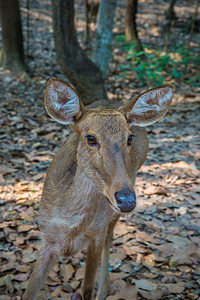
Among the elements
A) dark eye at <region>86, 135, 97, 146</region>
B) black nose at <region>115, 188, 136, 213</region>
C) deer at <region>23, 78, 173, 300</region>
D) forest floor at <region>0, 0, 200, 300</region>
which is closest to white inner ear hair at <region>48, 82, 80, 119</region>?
deer at <region>23, 78, 173, 300</region>

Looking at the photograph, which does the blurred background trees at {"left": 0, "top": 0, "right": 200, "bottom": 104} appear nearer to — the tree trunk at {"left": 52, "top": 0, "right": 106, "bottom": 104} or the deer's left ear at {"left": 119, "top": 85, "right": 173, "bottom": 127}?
the tree trunk at {"left": 52, "top": 0, "right": 106, "bottom": 104}

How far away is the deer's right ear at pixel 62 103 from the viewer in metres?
3.08

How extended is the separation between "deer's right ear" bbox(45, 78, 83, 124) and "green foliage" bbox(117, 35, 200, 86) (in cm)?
795

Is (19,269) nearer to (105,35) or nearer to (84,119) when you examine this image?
(84,119)

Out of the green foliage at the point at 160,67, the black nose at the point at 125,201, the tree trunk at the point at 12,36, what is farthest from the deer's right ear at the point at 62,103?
the green foliage at the point at 160,67

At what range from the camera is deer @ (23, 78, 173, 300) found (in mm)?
2852

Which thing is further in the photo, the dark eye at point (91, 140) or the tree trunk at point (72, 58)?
the tree trunk at point (72, 58)

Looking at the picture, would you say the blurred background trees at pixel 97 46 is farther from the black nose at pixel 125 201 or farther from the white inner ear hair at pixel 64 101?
the black nose at pixel 125 201

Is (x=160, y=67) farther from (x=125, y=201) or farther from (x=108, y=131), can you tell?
(x=125, y=201)

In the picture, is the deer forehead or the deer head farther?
the deer forehead

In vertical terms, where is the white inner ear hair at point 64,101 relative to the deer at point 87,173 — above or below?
above

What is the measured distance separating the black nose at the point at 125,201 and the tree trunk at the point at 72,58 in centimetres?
570

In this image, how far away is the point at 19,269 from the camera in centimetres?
423

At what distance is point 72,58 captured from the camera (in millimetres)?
7801
